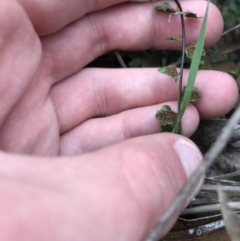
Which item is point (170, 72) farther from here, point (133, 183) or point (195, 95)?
point (133, 183)

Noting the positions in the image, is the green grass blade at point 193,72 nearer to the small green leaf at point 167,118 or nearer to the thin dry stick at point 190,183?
the small green leaf at point 167,118

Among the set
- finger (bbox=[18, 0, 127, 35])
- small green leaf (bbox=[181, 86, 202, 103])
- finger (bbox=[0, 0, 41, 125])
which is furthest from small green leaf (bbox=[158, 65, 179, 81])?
finger (bbox=[0, 0, 41, 125])

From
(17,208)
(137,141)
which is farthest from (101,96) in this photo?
(17,208)

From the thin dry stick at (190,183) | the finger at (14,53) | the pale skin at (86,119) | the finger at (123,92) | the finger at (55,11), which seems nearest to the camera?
the thin dry stick at (190,183)

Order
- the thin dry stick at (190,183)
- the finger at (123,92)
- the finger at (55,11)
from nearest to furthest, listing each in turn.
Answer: the thin dry stick at (190,183)
the finger at (55,11)
the finger at (123,92)

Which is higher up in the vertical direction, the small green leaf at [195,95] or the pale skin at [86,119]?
the pale skin at [86,119]

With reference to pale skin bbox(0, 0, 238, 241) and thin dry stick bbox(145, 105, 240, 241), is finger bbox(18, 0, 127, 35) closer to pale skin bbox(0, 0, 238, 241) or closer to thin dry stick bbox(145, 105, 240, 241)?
pale skin bbox(0, 0, 238, 241)

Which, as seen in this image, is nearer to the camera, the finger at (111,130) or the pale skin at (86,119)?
the pale skin at (86,119)

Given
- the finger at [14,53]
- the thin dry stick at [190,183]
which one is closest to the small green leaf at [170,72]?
the finger at [14,53]
